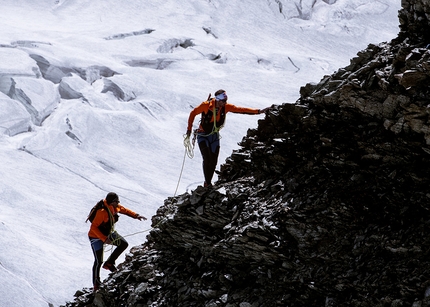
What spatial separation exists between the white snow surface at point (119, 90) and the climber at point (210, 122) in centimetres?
1009

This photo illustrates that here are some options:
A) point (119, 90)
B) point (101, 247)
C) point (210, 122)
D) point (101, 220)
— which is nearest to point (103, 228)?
point (101, 220)

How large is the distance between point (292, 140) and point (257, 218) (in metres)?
1.51

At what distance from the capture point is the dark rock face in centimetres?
873

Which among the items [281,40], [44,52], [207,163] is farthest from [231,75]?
[207,163]

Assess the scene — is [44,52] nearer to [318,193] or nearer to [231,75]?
[231,75]

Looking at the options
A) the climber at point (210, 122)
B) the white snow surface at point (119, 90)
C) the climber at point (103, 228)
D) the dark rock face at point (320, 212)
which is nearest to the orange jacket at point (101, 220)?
the climber at point (103, 228)

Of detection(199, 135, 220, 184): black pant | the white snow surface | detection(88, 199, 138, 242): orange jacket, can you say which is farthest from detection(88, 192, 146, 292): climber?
the white snow surface

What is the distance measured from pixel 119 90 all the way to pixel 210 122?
20465 millimetres

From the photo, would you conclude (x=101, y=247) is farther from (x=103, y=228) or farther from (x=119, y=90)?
(x=119, y=90)

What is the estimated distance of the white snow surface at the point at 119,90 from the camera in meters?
22.3

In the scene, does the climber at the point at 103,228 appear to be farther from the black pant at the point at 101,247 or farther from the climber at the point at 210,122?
the climber at the point at 210,122

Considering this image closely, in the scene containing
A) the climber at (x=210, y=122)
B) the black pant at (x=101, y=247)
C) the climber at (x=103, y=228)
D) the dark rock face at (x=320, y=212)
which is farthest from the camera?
the black pant at (x=101, y=247)

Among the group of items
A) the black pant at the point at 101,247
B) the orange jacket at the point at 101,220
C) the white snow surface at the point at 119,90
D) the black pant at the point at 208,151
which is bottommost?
the white snow surface at the point at 119,90

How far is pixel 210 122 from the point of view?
11859 mm
